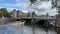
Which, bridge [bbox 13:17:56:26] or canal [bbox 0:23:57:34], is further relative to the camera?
bridge [bbox 13:17:56:26]

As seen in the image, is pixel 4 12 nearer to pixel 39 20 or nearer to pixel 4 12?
pixel 4 12

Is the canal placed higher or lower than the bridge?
lower

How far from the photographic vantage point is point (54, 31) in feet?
7.41

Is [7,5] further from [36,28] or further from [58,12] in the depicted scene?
[58,12]

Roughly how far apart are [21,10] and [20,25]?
250mm

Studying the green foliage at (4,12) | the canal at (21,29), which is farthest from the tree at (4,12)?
the canal at (21,29)

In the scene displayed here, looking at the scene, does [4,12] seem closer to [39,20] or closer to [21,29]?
[21,29]

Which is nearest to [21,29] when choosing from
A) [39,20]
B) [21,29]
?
[21,29]

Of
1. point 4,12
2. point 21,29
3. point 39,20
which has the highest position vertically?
point 4,12

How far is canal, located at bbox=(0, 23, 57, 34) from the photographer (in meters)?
2.12

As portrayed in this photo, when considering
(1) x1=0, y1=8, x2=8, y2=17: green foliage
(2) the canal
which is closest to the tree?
(1) x1=0, y1=8, x2=8, y2=17: green foliage

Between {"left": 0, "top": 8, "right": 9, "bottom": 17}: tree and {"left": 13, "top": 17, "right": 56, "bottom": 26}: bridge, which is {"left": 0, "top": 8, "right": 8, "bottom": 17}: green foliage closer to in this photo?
{"left": 0, "top": 8, "right": 9, "bottom": 17}: tree

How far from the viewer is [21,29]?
220 cm

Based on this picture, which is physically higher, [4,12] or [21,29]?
[4,12]
